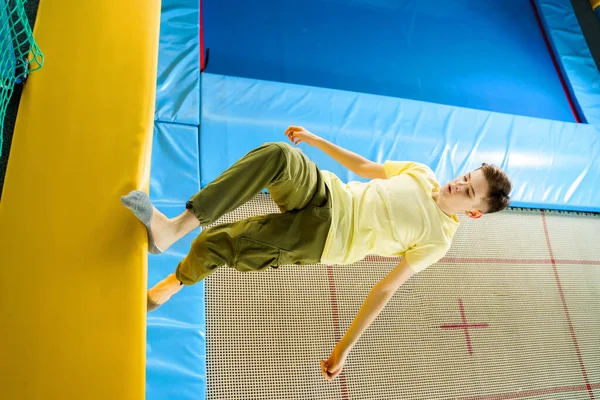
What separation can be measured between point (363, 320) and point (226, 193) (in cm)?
70

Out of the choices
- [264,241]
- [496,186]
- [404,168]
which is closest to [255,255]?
[264,241]

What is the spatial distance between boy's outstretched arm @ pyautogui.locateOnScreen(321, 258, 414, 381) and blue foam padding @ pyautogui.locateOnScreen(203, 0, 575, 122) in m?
1.88

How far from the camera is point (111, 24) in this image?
1678mm

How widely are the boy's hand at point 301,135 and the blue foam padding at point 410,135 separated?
654 mm

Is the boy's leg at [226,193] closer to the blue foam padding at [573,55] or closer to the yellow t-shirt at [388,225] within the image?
the yellow t-shirt at [388,225]

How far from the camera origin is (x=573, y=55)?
4.01m

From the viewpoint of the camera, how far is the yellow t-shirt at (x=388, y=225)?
170 cm

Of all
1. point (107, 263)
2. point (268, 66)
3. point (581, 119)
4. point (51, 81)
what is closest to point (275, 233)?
point (107, 263)

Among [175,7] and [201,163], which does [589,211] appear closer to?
[201,163]

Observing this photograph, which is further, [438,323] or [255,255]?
[438,323]

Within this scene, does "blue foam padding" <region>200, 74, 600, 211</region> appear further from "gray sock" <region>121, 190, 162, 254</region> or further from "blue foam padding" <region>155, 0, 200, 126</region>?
"gray sock" <region>121, 190, 162, 254</region>

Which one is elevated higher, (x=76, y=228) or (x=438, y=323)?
(x=76, y=228)

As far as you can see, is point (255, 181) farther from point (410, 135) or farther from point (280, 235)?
point (410, 135)

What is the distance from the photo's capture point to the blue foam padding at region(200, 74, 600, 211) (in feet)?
8.64
